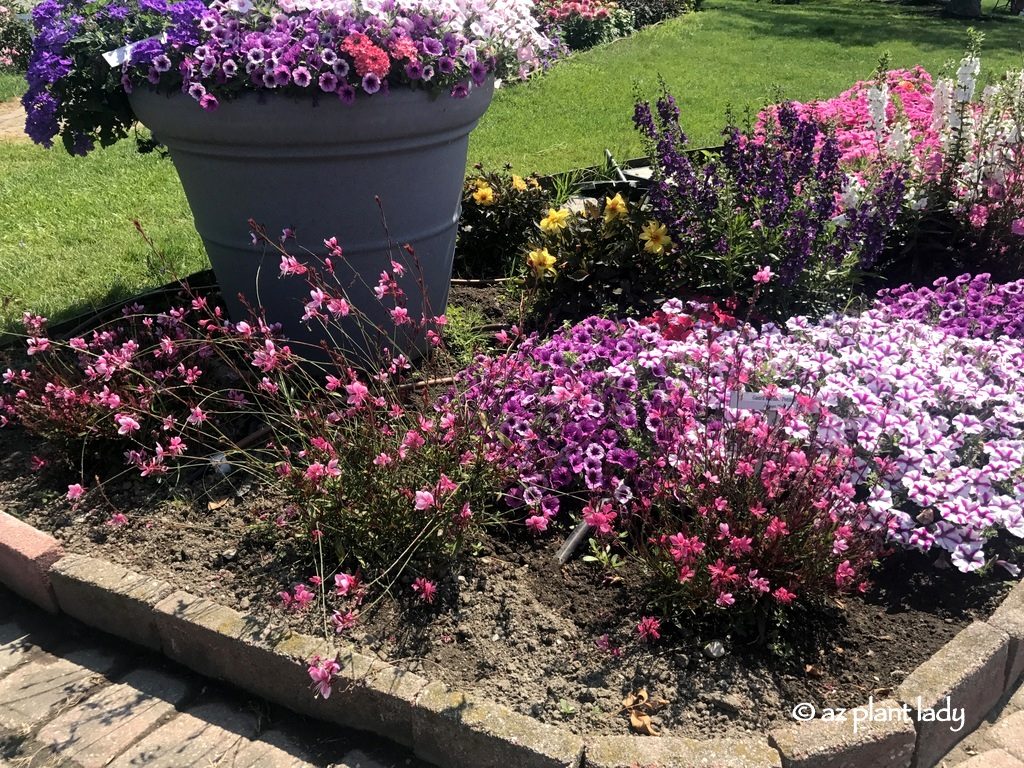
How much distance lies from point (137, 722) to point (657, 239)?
8.25 feet

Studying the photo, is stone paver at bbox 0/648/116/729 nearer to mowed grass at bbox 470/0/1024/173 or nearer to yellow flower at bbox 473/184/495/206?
yellow flower at bbox 473/184/495/206

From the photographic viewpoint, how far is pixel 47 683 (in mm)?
2533

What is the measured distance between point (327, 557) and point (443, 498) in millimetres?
Answer: 431

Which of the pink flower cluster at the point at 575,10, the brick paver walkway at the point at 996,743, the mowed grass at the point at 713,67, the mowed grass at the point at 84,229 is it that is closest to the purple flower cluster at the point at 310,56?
the mowed grass at the point at 84,229

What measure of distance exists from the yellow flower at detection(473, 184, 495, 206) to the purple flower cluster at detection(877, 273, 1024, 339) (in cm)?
185

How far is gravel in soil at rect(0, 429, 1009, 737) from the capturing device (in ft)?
7.41

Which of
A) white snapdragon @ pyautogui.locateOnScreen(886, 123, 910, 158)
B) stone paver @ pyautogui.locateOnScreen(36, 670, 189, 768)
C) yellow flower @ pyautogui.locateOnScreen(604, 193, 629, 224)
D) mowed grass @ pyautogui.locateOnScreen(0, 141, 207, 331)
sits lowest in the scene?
stone paver @ pyautogui.locateOnScreen(36, 670, 189, 768)

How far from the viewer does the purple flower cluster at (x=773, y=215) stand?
3.61 meters

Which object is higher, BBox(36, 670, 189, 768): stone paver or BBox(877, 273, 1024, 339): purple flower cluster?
BBox(877, 273, 1024, 339): purple flower cluster

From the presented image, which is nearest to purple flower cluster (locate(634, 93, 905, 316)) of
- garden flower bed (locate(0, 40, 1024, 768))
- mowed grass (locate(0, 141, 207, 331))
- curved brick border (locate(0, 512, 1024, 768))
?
garden flower bed (locate(0, 40, 1024, 768))

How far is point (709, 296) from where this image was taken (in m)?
3.82

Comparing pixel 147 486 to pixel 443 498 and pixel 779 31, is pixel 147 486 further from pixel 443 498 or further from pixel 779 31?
pixel 779 31

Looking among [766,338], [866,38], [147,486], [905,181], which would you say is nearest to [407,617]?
[147,486]

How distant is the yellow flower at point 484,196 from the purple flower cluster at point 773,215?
887 mm
